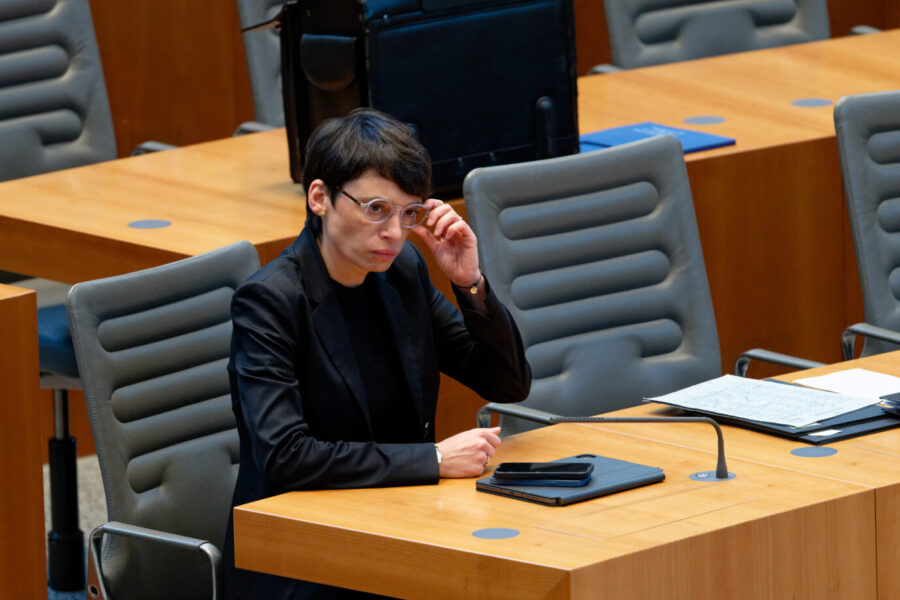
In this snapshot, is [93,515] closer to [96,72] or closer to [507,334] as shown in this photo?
[96,72]

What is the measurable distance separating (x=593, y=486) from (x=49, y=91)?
2.72 metres

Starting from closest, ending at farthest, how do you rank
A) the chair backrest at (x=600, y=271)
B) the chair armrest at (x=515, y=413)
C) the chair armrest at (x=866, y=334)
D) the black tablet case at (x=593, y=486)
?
the black tablet case at (x=593, y=486) → the chair armrest at (x=515, y=413) → the chair backrest at (x=600, y=271) → the chair armrest at (x=866, y=334)

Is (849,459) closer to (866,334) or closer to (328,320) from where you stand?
(328,320)

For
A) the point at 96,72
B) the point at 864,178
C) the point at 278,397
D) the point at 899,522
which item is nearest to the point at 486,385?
the point at 278,397

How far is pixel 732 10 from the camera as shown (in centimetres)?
551

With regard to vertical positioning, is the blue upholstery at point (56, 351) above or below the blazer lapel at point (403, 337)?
below

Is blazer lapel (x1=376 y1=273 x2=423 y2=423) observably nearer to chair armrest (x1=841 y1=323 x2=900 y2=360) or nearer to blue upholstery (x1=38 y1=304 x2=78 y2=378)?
chair armrest (x1=841 y1=323 x2=900 y2=360)

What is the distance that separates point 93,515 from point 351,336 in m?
1.99

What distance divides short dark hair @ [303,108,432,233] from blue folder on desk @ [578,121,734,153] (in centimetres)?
147

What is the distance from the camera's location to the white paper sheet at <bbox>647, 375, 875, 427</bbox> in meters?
2.76

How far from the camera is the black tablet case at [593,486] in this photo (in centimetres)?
245

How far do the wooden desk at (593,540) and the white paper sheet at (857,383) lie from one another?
419 millimetres

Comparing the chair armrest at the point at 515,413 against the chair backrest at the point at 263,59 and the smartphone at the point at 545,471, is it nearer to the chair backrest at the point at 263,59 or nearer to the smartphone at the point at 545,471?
the smartphone at the point at 545,471

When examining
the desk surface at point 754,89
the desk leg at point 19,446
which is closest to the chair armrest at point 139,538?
the desk leg at point 19,446
